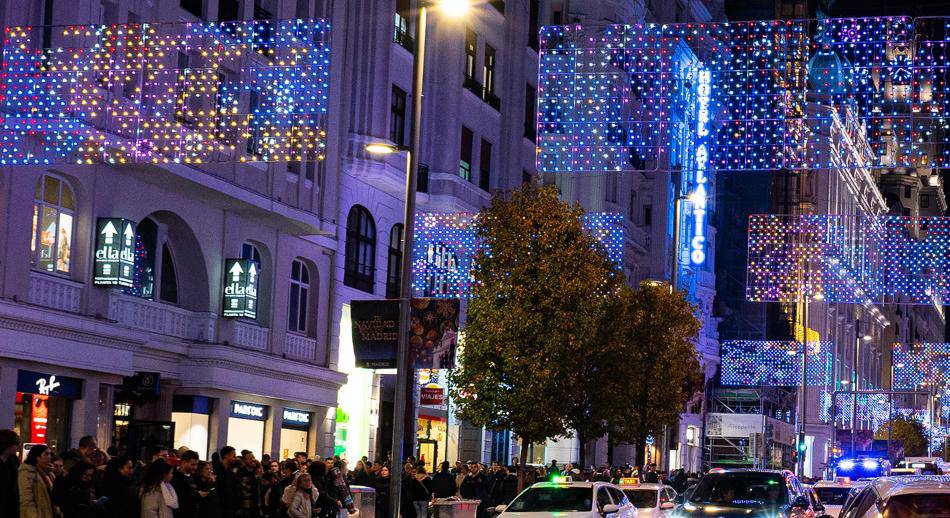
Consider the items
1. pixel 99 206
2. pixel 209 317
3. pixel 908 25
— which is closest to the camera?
pixel 908 25

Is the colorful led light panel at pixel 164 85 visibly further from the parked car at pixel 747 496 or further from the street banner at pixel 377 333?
the parked car at pixel 747 496

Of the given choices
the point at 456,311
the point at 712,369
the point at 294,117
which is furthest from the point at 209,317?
the point at 712,369

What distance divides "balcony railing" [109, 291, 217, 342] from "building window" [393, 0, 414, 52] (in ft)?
35.3

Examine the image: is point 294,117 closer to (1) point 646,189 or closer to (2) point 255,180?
(2) point 255,180

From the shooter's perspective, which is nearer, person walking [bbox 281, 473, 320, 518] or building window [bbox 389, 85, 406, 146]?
person walking [bbox 281, 473, 320, 518]

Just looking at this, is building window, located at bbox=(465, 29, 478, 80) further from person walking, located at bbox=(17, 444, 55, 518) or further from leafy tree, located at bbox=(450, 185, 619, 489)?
person walking, located at bbox=(17, 444, 55, 518)

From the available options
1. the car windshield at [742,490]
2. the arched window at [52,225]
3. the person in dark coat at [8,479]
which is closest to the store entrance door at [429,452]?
the arched window at [52,225]

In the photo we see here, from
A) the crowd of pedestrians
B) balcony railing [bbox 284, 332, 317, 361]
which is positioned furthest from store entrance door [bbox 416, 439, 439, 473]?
the crowd of pedestrians

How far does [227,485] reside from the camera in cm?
2020

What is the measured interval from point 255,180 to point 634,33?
1324 centimetres


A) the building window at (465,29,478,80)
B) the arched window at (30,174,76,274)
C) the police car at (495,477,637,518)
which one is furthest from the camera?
the building window at (465,29,478,80)

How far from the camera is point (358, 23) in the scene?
121 ft

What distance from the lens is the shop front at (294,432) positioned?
116 ft

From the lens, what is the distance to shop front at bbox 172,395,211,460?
103ft
